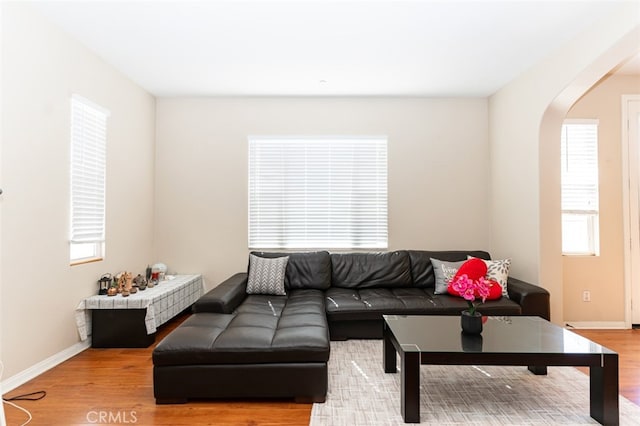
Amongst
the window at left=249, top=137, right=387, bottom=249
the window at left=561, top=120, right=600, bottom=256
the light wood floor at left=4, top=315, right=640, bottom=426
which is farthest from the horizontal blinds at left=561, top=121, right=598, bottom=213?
the window at left=249, top=137, right=387, bottom=249

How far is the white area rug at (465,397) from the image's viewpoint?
2.41 m

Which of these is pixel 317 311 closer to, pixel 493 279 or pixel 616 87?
pixel 493 279

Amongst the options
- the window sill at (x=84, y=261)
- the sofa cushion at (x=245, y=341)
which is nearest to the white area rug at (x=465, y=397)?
the sofa cushion at (x=245, y=341)

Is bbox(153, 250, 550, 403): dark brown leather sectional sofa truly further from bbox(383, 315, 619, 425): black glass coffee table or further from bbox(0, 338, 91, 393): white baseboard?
bbox(0, 338, 91, 393): white baseboard

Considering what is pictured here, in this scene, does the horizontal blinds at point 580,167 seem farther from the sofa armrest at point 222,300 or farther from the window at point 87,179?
the window at point 87,179

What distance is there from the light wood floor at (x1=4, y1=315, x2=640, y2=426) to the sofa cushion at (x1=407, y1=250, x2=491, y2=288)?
1726 millimetres

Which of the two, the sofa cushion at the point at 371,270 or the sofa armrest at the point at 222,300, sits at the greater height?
the sofa cushion at the point at 371,270

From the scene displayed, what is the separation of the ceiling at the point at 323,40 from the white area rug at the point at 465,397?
2821mm

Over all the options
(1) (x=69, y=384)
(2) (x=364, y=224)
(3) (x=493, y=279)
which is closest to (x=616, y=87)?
(3) (x=493, y=279)

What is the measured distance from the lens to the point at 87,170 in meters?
3.74

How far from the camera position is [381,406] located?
8.41 feet

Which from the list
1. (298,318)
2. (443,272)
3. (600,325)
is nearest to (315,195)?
(443,272)

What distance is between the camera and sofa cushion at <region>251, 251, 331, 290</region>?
4.51 m

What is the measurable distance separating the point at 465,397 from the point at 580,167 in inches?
129
